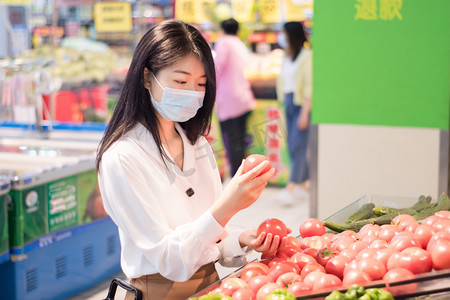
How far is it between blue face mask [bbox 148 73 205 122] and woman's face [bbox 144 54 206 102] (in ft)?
0.06

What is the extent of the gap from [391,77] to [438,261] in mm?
2529

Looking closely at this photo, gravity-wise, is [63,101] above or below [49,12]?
below

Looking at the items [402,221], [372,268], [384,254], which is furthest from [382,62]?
[372,268]

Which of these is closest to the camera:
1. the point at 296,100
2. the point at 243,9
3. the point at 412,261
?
the point at 412,261

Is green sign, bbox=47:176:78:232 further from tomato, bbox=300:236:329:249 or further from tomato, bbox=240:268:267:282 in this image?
tomato, bbox=240:268:267:282

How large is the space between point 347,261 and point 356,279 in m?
0.21

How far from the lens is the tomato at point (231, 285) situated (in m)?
1.75

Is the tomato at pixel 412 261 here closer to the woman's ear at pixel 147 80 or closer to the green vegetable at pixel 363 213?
the green vegetable at pixel 363 213

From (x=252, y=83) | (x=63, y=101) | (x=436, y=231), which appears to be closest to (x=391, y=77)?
(x=436, y=231)

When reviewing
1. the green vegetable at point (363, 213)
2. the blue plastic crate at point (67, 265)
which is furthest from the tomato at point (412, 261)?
the blue plastic crate at point (67, 265)

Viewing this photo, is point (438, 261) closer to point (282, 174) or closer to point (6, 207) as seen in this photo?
point (6, 207)

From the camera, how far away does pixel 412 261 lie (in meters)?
1.78

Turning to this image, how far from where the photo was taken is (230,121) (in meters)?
7.21

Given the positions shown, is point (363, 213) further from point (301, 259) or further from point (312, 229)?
point (301, 259)
